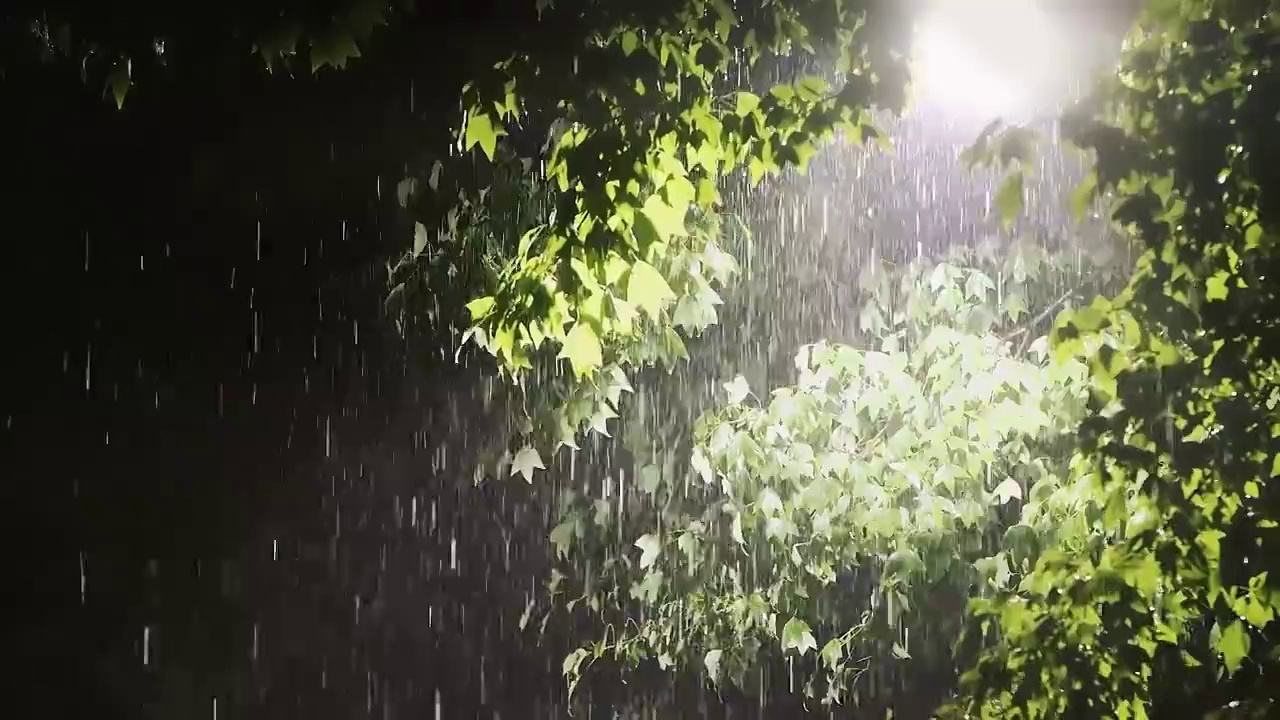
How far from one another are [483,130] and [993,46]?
0.93 m

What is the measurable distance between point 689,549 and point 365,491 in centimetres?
180

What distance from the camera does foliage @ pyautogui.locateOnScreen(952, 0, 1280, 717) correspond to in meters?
1.33

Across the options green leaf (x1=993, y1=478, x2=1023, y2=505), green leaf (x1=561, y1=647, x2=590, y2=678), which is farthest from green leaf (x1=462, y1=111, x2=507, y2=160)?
green leaf (x1=561, y1=647, x2=590, y2=678)

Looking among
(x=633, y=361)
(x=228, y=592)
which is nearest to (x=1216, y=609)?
(x=633, y=361)

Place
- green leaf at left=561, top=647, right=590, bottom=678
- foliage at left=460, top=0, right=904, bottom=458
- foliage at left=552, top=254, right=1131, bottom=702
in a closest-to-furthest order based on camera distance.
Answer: foliage at left=460, top=0, right=904, bottom=458 < foliage at left=552, top=254, right=1131, bottom=702 < green leaf at left=561, top=647, right=590, bottom=678

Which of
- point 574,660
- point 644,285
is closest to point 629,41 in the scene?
point 644,285

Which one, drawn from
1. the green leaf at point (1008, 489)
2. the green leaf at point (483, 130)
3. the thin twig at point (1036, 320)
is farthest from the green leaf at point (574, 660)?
the green leaf at point (483, 130)

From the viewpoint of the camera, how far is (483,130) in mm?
1681

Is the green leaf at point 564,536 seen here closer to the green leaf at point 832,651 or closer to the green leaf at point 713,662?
the green leaf at point 713,662

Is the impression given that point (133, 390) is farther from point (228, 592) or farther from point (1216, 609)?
point (1216, 609)

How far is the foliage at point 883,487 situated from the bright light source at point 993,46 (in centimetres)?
106

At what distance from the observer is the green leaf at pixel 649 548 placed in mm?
3420

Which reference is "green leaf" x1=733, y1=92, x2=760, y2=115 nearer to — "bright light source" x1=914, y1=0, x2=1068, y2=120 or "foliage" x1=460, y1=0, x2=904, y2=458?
"foliage" x1=460, y1=0, x2=904, y2=458

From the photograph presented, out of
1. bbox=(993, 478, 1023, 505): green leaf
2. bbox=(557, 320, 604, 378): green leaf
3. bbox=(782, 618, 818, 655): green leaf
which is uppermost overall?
bbox=(557, 320, 604, 378): green leaf
